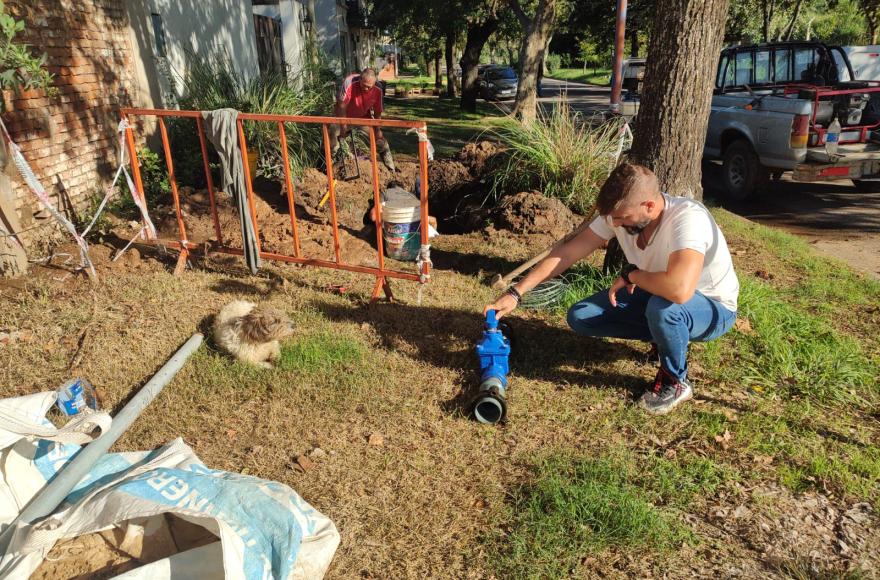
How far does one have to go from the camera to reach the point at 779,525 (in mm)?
2691

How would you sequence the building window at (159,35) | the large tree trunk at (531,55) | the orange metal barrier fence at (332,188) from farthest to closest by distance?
the large tree trunk at (531,55) → the building window at (159,35) → the orange metal barrier fence at (332,188)

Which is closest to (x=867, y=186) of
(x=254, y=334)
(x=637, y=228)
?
(x=637, y=228)

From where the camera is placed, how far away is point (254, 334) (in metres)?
Result: 3.90

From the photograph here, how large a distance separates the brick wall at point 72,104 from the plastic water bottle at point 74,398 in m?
2.82

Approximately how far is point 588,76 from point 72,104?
48419mm

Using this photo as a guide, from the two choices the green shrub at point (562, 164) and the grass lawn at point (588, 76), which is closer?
the green shrub at point (562, 164)

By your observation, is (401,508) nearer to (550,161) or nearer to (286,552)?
(286,552)

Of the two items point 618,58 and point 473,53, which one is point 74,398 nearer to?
point 618,58

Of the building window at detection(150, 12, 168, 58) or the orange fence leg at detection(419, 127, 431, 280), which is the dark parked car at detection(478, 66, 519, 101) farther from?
the orange fence leg at detection(419, 127, 431, 280)

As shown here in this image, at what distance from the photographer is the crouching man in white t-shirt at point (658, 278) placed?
3.11 metres

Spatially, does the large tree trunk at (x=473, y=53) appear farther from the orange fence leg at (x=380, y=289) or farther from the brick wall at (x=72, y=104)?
the orange fence leg at (x=380, y=289)

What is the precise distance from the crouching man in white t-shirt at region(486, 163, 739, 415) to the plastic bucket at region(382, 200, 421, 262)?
236 centimetres

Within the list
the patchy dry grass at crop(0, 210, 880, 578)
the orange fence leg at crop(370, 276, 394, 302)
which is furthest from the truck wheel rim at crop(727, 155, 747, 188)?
the orange fence leg at crop(370, 276, 394, 302)

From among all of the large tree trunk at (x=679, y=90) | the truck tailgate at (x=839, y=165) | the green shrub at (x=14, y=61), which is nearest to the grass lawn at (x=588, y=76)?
the truck tailgate at (x=839, y=165)
